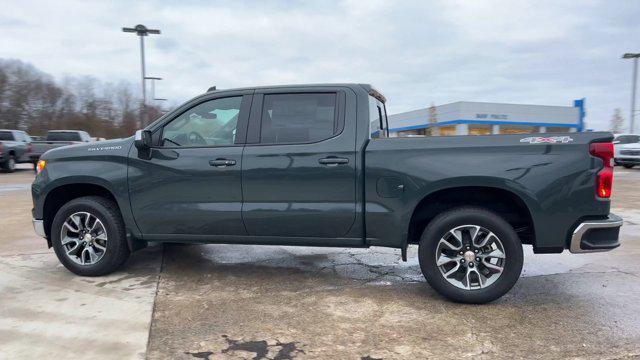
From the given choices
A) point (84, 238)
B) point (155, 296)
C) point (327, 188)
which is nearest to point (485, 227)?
point (327, 188)

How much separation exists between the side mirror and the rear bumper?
3.83 meters

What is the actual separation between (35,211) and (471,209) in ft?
14.1

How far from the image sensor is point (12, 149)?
1938 centimetres

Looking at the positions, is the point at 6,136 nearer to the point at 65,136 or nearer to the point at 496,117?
the point at 65,136

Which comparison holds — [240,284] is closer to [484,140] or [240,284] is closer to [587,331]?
[484,140]

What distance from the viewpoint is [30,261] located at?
17.6 ft

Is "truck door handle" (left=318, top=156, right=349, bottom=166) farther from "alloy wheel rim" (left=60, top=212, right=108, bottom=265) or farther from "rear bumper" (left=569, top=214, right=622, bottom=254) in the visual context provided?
"alloy wheel rim" (left=60, top=212, right=108, bottom=265)

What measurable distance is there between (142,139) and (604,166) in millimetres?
3987

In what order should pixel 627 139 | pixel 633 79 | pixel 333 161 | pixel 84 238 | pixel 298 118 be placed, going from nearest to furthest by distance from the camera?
pixel 333 161
pixel 298 118
pixel 84 238
pixel 627 139
pixel 633 79

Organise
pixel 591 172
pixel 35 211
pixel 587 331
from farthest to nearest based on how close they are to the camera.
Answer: pixel 35 211
pixel 591 172
pixel 587 331

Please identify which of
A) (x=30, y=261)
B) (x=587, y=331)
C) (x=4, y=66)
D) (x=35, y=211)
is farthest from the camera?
(x=4, y=66)

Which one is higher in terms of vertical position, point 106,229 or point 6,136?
point 6,136

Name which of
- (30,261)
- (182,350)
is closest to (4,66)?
(30,261)

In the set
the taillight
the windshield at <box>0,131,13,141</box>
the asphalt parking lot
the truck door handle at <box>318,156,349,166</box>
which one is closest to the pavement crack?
the asphalt parking lot
